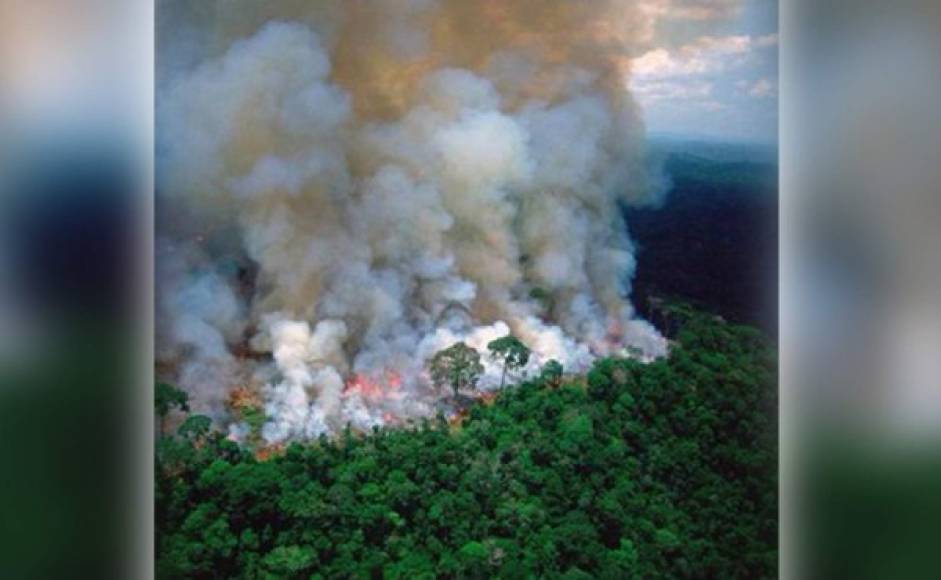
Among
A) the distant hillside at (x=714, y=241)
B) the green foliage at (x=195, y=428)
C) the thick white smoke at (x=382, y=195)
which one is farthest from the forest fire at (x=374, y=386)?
the distant hillside at (x=714, y=241)

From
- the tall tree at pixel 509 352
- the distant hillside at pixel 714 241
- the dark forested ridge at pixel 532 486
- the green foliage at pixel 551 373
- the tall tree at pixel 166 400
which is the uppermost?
the distant hillside at pixel 714 241

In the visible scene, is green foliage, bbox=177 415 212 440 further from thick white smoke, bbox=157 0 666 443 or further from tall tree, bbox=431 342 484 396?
tall tree, bbox=431 342 484 396

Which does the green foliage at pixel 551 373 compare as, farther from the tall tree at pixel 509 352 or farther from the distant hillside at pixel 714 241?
the distant hillside at pixel 714 241

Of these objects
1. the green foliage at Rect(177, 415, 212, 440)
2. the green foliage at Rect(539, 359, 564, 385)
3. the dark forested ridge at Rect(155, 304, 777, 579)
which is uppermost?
the green foliage at Rect(539, 359, 564, 385)

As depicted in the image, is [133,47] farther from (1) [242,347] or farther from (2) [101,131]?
(1) [242,347]

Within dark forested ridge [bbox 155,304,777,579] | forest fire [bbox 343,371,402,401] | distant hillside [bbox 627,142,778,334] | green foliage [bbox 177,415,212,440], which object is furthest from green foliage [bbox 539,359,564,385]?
green foliage [bbox 177,415,212,440]

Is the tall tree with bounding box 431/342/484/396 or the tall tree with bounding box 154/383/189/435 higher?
the tall tree with bounding box 431/342/484/396

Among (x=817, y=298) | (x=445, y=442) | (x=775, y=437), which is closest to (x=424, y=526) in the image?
(x=445, y=442)
